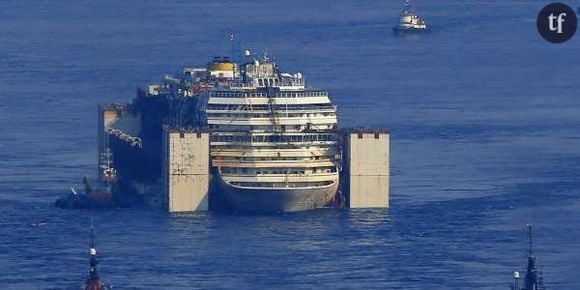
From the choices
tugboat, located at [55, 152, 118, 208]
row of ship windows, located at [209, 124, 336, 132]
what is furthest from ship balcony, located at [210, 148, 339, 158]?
tugboat, located at [55, 152, 118, 208]

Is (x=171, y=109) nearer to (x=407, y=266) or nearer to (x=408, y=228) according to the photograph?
(x=408, y=228)

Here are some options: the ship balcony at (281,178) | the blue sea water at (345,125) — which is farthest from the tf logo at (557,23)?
the ship balcony at (281,178)

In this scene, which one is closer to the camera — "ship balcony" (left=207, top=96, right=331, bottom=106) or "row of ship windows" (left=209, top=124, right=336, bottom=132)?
"row of ship windows" (left=209, top=124, right=336, bottom=132)

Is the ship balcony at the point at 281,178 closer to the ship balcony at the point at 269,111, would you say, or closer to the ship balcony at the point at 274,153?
the ship balcony at the point at 274,153

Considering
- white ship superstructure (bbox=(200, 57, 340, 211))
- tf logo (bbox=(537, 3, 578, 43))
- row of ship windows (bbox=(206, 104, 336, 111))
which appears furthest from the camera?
row of ship windows (bbox=(206, 104, 336, 111))

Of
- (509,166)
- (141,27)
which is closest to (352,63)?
(141,27)

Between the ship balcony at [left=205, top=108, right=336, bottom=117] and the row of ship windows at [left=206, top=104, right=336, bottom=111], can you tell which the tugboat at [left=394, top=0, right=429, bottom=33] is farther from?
the ship balcony at [left=205, top=108, right=336, bottom=117]

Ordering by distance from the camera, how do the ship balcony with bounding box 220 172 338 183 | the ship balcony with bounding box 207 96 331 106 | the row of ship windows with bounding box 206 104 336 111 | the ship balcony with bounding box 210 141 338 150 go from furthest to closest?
1. the ship balcony with bounding box 207 96 331 106
2. the row of ship windows with bounding box 206 104 336 111
3. the ship balcony with bounding box 210 141 338 150
4. the ship balcony with bounding box 220 172 338 183
